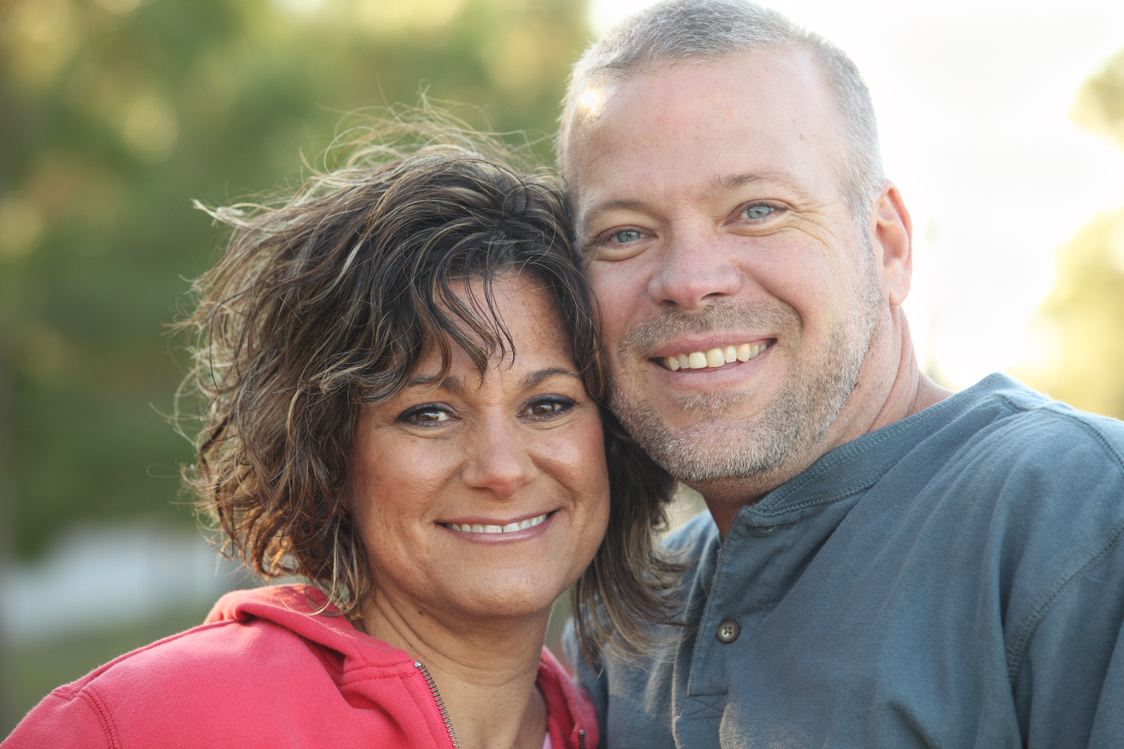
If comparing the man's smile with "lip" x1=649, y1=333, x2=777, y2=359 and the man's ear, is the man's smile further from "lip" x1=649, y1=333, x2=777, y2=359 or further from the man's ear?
the man's ear

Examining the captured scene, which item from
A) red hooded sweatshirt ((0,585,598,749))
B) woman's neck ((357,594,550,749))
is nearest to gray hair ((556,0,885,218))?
woman's neck ((357,594,550,749))

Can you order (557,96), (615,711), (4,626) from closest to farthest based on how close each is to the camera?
(615,711)
(4,626)
(557,96)

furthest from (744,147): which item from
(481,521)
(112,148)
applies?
(112,148)

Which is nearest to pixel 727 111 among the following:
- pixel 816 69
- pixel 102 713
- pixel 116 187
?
pixel 816 69

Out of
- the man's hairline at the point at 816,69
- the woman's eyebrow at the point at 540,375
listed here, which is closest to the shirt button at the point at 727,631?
the woman's eyebrow at the point at 540,375

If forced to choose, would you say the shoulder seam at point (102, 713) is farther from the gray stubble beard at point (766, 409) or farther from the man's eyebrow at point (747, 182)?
the man's eyebrow at point (747, 182)

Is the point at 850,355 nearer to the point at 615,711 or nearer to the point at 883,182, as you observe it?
the point at 883,182

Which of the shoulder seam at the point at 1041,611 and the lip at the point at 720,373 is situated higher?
the lip at the point at 720,373

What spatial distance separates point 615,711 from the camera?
297 cm

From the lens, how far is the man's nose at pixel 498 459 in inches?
98.3

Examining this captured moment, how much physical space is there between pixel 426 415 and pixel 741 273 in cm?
89

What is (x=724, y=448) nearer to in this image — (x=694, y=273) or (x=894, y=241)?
(x=694, y=273)

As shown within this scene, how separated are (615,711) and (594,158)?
1.61m

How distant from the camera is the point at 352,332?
8.57ft
